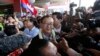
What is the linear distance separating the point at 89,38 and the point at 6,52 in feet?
3.68

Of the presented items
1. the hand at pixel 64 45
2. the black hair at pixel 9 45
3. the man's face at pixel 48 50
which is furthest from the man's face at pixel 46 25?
the man's face at pixel 48 50

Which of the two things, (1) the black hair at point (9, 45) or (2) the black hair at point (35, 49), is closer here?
(2) the black hair at point (35, 49)

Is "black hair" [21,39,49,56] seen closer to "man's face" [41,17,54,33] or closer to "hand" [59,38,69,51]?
"hand" [59,38,69,51]

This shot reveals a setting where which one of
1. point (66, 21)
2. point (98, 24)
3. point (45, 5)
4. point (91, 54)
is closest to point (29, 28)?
point (66, 21)

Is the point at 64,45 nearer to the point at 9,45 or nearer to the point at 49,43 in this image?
the point at 9,45

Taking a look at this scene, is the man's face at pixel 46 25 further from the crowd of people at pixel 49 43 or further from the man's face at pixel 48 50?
the man's face at pixel 48 50

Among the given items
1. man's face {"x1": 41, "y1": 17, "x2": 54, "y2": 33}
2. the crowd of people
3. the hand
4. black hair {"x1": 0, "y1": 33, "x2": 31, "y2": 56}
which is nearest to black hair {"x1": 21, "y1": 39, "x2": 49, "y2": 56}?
the crowd of people

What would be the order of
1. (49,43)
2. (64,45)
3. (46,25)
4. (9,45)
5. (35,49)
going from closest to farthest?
(35,49)
(49,43)
(9,45)
(64,45)
(46,25)

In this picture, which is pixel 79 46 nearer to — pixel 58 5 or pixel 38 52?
pixel 38 52

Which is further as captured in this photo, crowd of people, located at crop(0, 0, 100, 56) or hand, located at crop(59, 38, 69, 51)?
hand, located at crop(59, 38, 69, 51)

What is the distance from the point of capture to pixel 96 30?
3309 millimetres

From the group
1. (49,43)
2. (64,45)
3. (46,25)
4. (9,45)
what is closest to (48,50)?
(49,43)

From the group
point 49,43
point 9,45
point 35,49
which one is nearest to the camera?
point 35,49

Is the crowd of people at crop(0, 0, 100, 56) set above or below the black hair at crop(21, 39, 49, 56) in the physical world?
below
